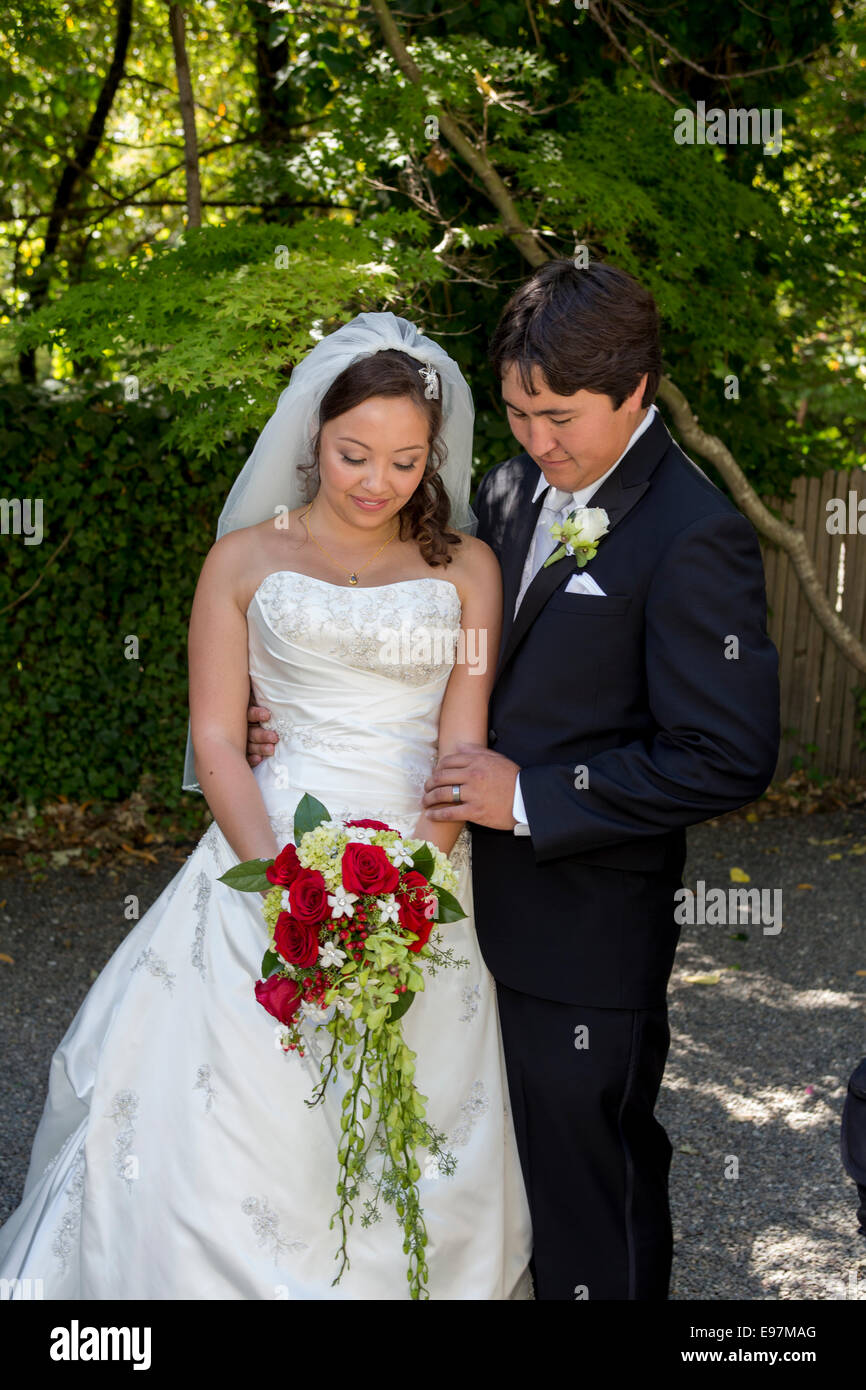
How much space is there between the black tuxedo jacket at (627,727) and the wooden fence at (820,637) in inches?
226

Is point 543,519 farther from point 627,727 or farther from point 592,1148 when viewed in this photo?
point 592,1148

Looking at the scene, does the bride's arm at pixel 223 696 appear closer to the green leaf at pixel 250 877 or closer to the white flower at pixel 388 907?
the green leaf at pixel 250 877

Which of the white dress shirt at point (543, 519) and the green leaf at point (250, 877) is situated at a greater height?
the white dress shirt at point (543, 519)

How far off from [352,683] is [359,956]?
0.80 meters

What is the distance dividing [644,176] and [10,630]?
3.74 meters

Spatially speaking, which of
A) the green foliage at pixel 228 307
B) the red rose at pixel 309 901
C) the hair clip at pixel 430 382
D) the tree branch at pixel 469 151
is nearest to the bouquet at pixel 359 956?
the red rose at pixel 309 901

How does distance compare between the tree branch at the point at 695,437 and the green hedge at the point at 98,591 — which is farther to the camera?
the green hedge at the point at 98,591

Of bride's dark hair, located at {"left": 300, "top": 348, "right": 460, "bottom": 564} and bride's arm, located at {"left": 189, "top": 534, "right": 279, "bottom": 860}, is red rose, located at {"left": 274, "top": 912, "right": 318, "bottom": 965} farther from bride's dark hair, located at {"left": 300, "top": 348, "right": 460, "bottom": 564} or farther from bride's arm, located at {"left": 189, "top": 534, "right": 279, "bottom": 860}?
bride's dark hair, located at {"left": 300, "top": 348, "right": 460, "bottom": 564}

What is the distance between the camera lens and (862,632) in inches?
332

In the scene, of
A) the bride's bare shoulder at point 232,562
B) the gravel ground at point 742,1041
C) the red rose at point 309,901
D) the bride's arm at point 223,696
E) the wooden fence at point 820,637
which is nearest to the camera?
the red rose at point 309,901

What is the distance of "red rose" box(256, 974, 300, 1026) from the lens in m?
2.42

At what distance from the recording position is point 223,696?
298 centimetres

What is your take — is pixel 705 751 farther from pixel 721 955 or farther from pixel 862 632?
pixel 862 632

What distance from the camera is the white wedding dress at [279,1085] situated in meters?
2.68
